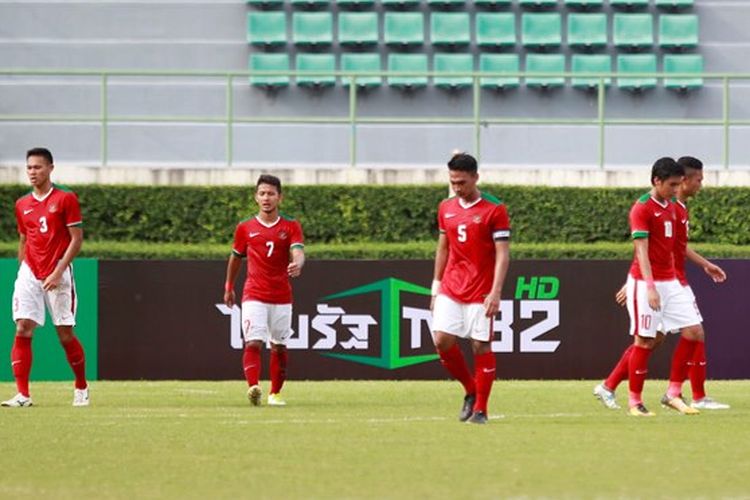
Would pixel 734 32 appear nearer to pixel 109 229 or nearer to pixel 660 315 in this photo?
pixel 109 229

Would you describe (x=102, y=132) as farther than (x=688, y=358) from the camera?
Yes

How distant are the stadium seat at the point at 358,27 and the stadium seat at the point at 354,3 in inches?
8.1

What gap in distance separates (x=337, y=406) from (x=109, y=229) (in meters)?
9.88

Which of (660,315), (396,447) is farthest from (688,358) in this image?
(396,447)

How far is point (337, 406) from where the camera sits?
1549cm

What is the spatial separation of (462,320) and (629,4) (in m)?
19.7

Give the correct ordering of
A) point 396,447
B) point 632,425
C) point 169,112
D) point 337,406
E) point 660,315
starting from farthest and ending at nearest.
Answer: point 169,112 < point 337,406 < point 660,315 < point 632,425 < point 396,447

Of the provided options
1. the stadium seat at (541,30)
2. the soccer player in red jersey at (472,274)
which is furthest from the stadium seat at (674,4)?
the soccer player in red jersey at (472,274)

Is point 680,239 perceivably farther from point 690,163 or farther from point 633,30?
point 633,30

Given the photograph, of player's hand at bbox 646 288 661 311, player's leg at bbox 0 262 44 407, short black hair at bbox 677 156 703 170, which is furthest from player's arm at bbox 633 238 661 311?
player's leg at bbox 0 262 44 407

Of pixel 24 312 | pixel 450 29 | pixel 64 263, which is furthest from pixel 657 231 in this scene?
pixel 450 29

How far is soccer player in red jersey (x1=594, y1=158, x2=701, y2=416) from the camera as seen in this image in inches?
543

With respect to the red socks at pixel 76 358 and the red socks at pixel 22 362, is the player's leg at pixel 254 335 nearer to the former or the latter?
the red socks at pixel 76 358

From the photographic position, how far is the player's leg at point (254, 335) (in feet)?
50.5
